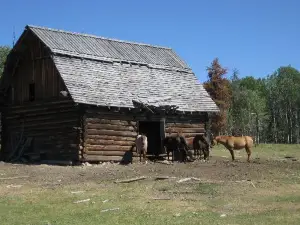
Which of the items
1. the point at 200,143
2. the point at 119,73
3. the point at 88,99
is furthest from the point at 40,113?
the point at 200,143

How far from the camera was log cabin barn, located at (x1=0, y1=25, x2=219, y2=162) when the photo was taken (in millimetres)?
24969

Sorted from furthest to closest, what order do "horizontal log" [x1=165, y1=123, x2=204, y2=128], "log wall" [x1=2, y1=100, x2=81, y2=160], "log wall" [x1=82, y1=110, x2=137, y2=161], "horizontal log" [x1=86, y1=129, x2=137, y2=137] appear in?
"horizontal log" [x1=165, y1=123, x2=204, y2=128], "log wall" [x1=2, y1=100, x2=81, y2=160], "horizontal log" [x1=86, y1=129, x2=137, y2=137], "log wall" [x1=82, y1=110, x2=137, y2=161]

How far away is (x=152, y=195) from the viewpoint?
15703 mm

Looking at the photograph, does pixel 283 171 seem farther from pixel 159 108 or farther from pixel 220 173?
pixel 159 108

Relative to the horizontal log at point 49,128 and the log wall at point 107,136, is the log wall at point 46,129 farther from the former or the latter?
the log wall at point 107,136

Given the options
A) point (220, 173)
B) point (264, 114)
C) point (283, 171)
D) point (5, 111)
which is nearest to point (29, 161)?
point (5, 111)

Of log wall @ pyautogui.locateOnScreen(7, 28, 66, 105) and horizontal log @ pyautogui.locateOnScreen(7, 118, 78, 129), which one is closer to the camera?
horizontal log @ pyautogui.locateOnScreen(7, 118, 78, 129)

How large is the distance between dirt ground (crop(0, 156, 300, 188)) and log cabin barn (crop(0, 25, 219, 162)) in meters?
1.84

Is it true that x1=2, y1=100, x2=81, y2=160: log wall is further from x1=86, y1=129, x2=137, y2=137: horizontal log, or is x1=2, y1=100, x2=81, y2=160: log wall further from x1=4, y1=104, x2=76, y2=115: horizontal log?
x1=86, y1=129, x2=137, y2=137: horizontal log

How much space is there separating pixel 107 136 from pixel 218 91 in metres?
36.3

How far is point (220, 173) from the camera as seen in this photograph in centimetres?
2091

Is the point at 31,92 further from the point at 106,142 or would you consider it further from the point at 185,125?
the point at 185,125

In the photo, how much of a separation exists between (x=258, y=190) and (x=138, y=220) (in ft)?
20.0

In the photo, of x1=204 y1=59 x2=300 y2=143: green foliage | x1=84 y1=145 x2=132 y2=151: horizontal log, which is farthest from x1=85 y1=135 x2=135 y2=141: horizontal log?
x1=204 y1=59 x2=300 y2=143: green foliage
